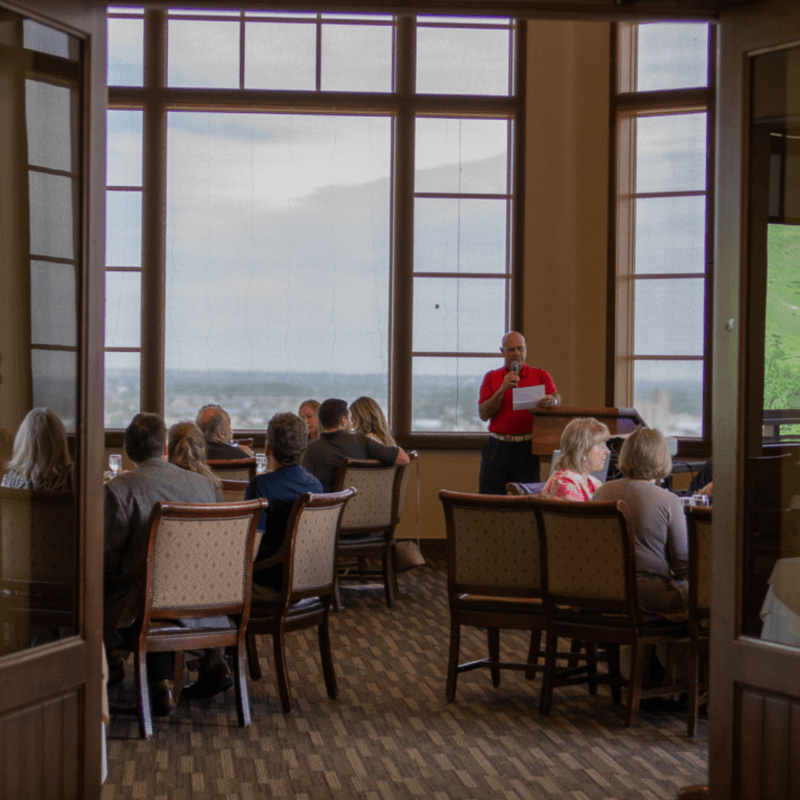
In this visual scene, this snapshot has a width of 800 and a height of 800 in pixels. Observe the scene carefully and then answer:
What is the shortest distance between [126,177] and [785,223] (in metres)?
7.62

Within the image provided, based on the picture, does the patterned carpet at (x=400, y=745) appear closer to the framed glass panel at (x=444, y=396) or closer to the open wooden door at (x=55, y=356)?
the open wooden door at (x=55, y=356)

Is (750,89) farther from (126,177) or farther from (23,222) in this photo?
(126,177)

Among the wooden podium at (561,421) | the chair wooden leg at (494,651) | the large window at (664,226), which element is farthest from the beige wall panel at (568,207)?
the chair wooden leg at (494,651)

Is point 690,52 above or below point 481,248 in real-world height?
above

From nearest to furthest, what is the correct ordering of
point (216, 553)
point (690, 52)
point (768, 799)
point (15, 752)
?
point (15, 752)
point (768, 799)
point (216, 553)
point (690, 52)

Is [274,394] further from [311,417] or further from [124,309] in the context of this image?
[124,309]

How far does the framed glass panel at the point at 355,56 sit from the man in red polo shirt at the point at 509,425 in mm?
3007

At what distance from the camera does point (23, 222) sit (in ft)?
9.57

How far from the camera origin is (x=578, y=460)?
524 cm

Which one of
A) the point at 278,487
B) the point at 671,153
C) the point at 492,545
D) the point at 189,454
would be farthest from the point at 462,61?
the point at 492,545

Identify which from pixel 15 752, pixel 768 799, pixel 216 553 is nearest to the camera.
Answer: pixel 15 752

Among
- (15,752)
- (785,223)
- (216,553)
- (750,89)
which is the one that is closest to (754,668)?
(785,223)

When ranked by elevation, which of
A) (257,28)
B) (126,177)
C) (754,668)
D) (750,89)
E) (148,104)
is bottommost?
(754,668)

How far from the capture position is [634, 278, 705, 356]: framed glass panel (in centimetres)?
938
